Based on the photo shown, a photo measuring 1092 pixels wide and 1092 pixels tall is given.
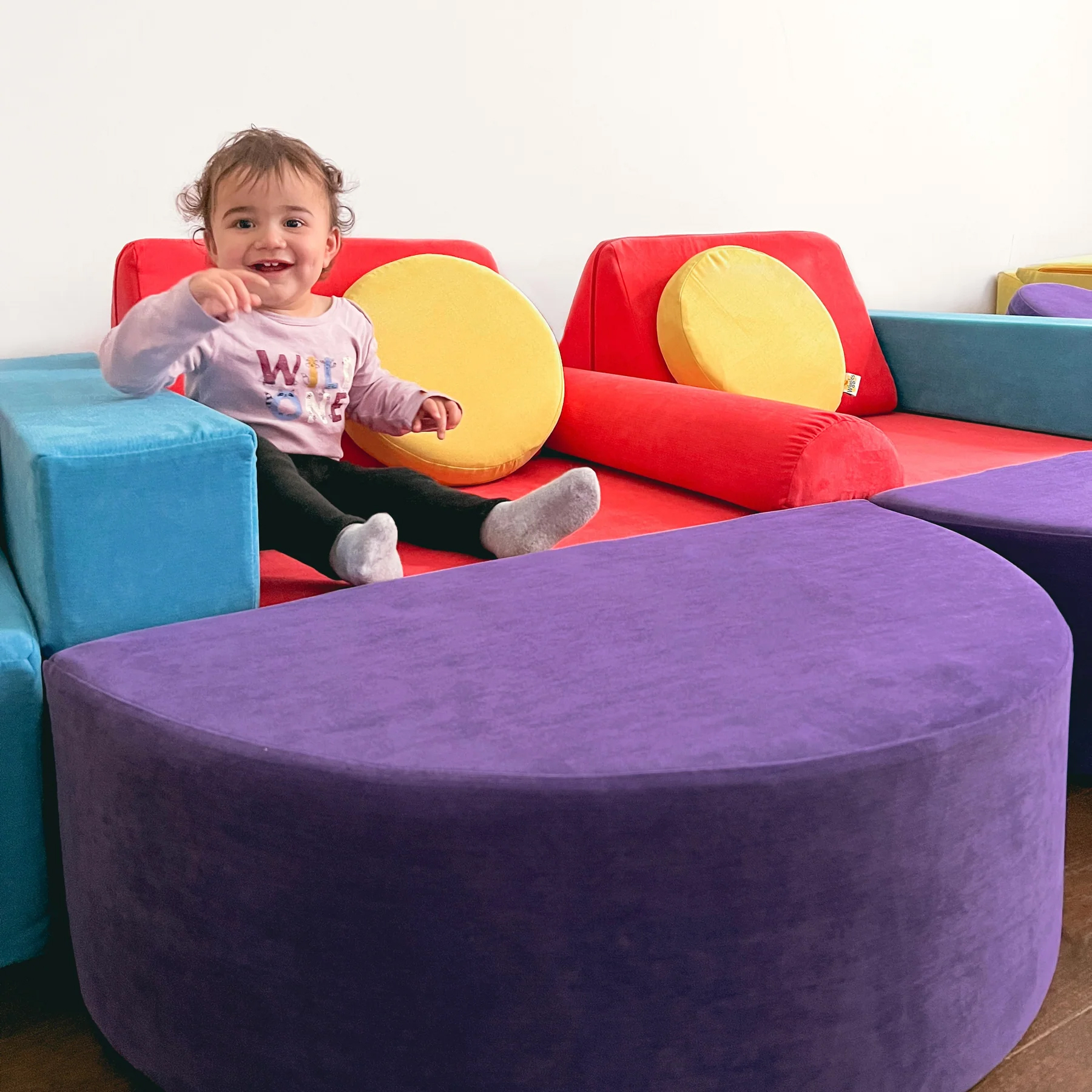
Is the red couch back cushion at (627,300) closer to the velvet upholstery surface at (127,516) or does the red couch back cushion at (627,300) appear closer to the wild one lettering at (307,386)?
the wild one lettering at (307,386)

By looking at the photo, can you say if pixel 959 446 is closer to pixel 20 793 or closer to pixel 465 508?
pixel 465 508

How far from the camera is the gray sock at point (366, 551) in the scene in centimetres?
133

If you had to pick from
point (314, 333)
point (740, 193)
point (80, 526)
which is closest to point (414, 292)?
point (314, 333)

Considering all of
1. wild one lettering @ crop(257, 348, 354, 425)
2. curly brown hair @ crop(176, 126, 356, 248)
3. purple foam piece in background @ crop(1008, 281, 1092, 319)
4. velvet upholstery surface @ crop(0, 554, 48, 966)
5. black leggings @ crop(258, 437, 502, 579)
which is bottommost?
velvet upholstery surface @ crop(0, 554, 48, 966)

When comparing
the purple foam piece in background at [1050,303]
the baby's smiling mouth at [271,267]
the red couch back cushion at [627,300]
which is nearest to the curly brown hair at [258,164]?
the baby's smiling mouth at [271,267]

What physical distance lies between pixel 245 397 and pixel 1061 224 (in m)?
2.89

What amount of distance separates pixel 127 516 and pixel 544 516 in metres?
0.53

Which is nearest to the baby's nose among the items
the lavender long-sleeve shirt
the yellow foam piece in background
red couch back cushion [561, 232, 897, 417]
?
the lavender long-sleeve shirt

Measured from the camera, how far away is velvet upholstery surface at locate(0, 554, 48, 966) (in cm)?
108

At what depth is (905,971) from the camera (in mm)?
956

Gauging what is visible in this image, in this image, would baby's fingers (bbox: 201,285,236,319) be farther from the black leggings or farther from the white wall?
the white wall

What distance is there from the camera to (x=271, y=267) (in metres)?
1.60

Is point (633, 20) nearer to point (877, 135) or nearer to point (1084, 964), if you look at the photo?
point (877, 135)

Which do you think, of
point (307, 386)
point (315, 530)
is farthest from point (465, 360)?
point (315, 530)
